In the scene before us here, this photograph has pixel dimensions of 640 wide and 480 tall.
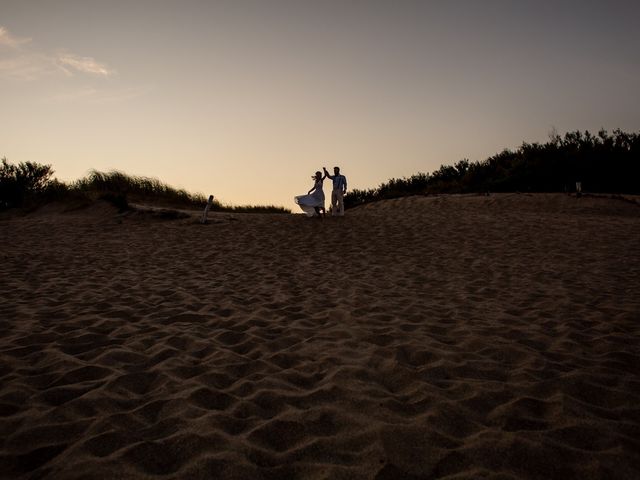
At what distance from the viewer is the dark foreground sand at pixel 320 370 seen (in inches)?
88.4

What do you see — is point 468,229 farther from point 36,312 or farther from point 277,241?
point 36,312

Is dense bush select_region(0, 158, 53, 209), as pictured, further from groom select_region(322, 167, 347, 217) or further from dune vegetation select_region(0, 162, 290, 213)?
groom select_region(322, 167, 347, 217)

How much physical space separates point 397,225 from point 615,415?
36.8 ft

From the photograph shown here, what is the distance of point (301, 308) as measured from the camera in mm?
5316

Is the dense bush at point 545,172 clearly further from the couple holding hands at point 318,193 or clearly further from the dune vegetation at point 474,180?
the couple holding hands at point 318,193

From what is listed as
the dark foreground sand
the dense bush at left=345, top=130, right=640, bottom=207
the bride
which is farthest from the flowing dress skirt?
the dense bush at left=345, top=130, right=640, bottom=207

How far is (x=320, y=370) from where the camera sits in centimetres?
338

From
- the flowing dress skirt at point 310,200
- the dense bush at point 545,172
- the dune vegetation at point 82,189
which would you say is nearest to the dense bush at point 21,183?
the dune vegetation at point 82,189

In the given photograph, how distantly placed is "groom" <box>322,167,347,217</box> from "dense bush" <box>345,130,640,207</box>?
11142 millimetres

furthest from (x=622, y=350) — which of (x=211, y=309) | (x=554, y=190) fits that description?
(x=554, y=190)

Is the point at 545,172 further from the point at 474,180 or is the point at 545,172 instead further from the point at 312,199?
the point at 312,199

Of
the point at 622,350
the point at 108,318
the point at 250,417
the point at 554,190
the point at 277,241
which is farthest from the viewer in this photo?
the point at 554,190

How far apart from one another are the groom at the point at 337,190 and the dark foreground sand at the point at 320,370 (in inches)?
259

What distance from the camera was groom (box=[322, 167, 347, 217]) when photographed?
14.3 meters
